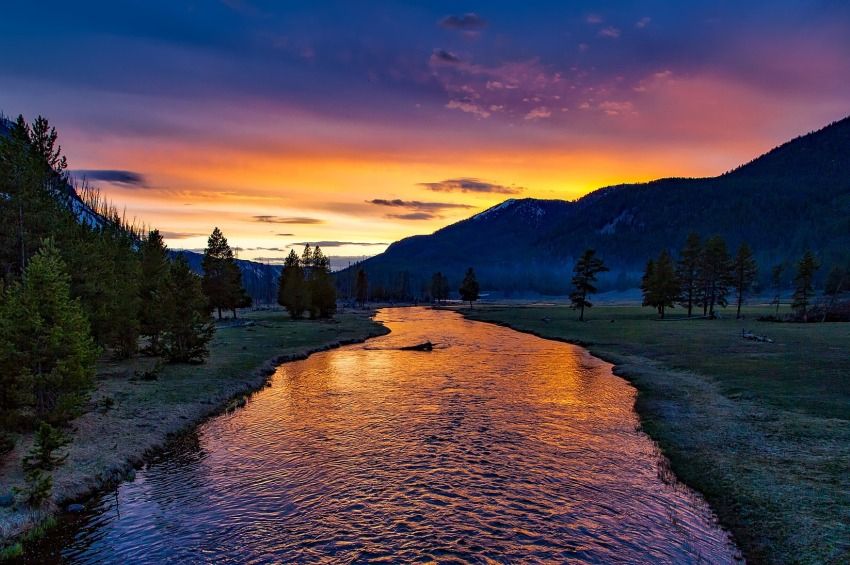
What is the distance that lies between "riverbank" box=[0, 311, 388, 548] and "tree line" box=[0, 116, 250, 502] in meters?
1.00

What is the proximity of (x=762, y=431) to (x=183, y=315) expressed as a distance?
44320 mm

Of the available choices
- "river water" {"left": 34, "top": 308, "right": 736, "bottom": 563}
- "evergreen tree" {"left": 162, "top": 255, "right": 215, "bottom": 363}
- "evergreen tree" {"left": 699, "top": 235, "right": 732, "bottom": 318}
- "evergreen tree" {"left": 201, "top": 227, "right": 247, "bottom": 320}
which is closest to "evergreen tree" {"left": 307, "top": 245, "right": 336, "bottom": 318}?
"evergreen tree" {"left": 201, "top": 227, "right": 247, "bottom": 320}

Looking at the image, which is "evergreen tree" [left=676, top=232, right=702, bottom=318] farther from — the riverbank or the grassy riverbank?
the riverbank

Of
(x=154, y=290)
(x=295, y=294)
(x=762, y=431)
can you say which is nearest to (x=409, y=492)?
(x=762, y=431)

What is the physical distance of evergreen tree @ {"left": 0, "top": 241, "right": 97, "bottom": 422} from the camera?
62.3ft

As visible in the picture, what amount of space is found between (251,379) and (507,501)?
28206 millimetres

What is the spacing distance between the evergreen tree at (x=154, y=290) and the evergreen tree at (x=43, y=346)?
23.4m

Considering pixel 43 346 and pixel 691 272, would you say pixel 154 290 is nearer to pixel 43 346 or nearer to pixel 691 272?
pixel 43 346

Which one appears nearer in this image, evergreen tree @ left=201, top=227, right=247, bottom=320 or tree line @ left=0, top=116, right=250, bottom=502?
tree line @ left=0, top=116, right=250, bottom=502

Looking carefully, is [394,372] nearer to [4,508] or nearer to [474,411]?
[474,411]

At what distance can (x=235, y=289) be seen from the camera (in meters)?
96.2

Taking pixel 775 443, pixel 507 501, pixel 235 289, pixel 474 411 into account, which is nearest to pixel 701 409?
pixel 775 443

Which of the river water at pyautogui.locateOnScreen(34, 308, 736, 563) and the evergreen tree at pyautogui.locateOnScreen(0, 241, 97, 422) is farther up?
the evergreen tree at pyautogui.locateOnScreen(0, 241, 97, 422)

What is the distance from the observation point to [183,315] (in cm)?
4372
